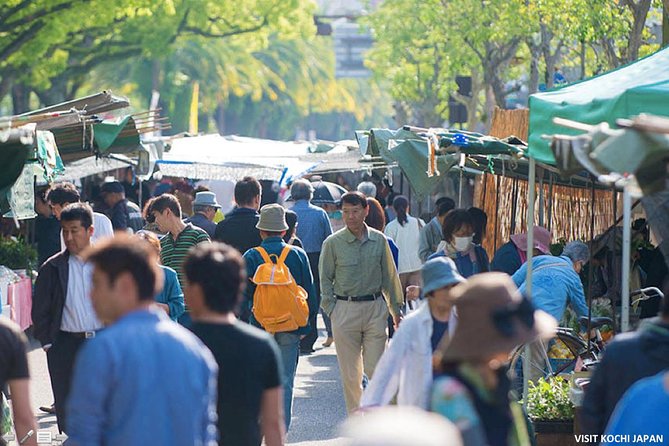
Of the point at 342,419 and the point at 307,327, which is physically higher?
the point at 307,327

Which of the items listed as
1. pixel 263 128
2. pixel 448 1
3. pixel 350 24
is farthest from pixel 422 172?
pixel 263 128

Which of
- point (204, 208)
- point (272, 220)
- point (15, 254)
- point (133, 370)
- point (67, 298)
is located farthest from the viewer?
point (15, 254)

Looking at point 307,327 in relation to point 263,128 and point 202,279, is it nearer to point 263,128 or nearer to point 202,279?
point 202,279

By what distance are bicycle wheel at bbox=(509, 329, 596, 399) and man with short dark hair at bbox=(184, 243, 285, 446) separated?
13.7ft

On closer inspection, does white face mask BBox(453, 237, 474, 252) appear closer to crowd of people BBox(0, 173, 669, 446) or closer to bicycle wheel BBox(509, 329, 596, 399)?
bicycle wheel BBox(509, 329, 596, 399)

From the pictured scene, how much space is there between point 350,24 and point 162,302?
179 feet

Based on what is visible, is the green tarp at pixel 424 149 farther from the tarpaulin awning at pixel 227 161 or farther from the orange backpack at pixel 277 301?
the tarpaulin awning at pixel 227 161

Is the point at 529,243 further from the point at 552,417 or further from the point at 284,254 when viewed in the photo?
the point at 284,254

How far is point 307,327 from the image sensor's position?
9508mm

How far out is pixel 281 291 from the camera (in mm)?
9398

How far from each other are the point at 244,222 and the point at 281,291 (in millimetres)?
2437

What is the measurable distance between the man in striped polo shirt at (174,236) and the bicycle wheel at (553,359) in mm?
2393

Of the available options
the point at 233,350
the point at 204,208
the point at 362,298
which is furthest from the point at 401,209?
the point at 233,350

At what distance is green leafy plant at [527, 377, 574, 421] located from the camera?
29.0ft
